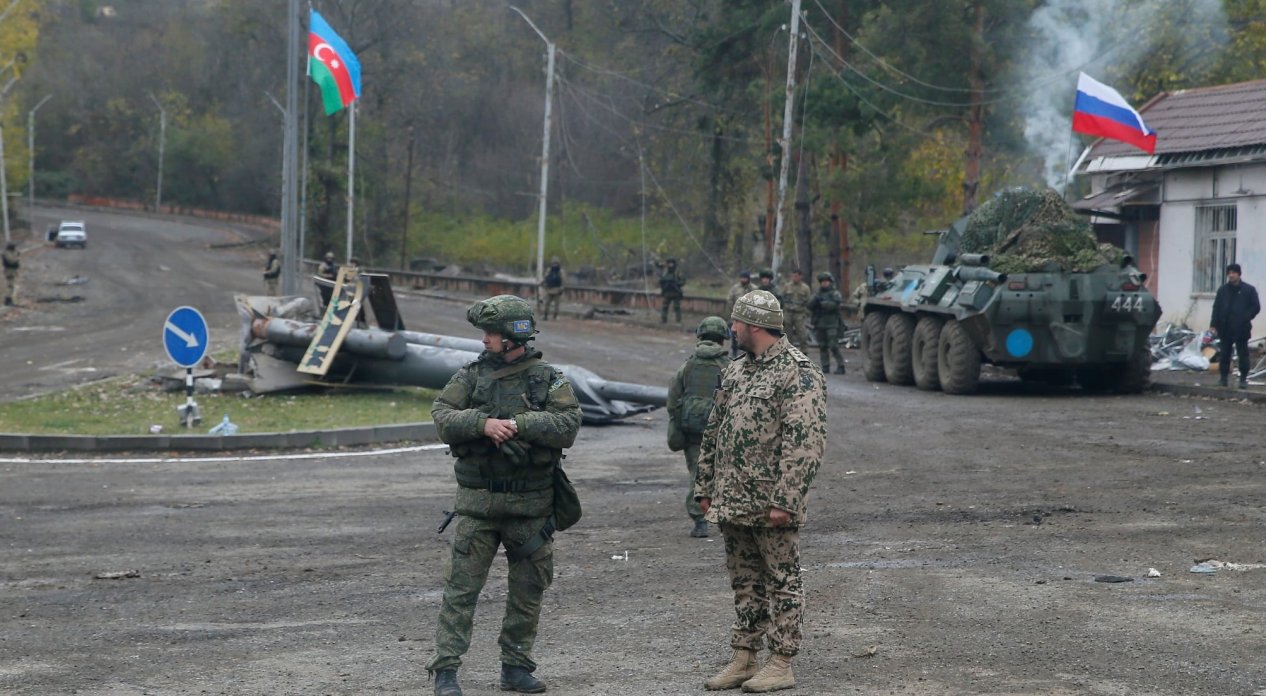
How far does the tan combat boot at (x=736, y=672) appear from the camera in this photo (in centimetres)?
659

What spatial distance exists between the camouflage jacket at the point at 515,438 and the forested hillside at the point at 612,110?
91.6 ft

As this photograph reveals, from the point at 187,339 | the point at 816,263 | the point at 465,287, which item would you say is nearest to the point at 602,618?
the point at 187,339

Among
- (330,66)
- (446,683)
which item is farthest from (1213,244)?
(446,683)

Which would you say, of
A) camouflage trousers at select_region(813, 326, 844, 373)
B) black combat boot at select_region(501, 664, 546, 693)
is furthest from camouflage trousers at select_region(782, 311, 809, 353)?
black combat boot at select_region(501, 664, 546, 693)

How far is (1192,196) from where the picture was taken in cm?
2605

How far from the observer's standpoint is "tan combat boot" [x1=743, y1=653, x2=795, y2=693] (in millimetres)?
6438

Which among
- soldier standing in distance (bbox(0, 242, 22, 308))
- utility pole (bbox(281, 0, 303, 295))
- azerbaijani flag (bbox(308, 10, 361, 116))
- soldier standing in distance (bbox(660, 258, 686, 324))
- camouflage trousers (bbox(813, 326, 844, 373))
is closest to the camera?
utility pole (bbox(281, 0, 303, 295))

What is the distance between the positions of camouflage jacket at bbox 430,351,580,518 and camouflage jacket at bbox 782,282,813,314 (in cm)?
1804

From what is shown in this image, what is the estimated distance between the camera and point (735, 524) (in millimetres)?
6547

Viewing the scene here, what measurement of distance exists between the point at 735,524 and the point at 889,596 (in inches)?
84.4

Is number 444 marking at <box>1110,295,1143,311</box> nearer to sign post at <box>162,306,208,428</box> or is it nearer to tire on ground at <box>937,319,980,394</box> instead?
tire on ground at <box>937,319,980,394</box>

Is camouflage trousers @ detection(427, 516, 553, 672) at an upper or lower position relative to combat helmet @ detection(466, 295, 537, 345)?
lower

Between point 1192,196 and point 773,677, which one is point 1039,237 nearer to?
point 1192,196

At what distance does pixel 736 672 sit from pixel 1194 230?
2200 centimetres
